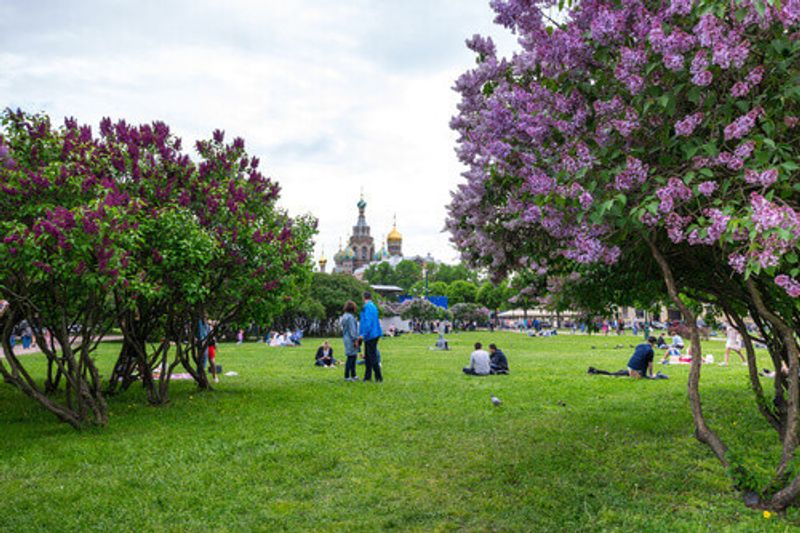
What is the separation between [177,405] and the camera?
427 inches

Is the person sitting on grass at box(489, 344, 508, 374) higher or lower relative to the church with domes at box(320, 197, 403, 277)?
lower

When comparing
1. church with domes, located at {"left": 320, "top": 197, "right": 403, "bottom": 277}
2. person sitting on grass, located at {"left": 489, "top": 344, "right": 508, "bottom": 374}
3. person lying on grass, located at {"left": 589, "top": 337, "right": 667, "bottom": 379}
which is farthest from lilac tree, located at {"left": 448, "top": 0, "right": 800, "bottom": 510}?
church with domes, located at {"left": 320, "top": 197, "right": 403, "bottom": 277}

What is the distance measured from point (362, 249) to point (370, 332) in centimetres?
14486

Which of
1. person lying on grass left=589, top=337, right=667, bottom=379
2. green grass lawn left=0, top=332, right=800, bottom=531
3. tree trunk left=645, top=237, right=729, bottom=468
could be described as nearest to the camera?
green grass lawn left=0, top=332, right=800, bottom=531

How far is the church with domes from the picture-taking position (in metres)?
154

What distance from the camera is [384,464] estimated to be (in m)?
6.70

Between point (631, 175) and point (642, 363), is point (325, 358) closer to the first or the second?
point (642, 363)

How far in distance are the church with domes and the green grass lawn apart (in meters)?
139

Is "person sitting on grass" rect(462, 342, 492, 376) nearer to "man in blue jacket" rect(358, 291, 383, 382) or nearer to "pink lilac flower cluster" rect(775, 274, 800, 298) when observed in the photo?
"man in blue jacket" rect(358, 291, 383, 382)

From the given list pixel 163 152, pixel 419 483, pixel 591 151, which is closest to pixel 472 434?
pixel 419 483

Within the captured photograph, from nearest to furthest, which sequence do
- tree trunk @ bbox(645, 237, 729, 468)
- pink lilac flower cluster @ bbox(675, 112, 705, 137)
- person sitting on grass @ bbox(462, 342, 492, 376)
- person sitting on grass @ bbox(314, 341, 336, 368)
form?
pink lilac flower cluster @ bbox(675, 112, 705, 137)
tree trunk @ bbox(645, 237, 729, 468)
person sitting on grass @ bbox(462, 342, 492, 376)
person sitting on grass @ bbox(314, 341, 336, 368)

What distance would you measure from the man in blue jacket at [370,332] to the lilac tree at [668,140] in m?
7.93

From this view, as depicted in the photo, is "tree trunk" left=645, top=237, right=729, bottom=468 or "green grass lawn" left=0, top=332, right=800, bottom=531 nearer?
"green grass lawn" left=0, top=332, right=800, bottom=531

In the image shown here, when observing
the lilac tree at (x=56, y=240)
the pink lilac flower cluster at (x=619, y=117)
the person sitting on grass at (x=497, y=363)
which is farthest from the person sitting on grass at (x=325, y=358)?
the pink lilac flower cluster at (x=619, y=117)
